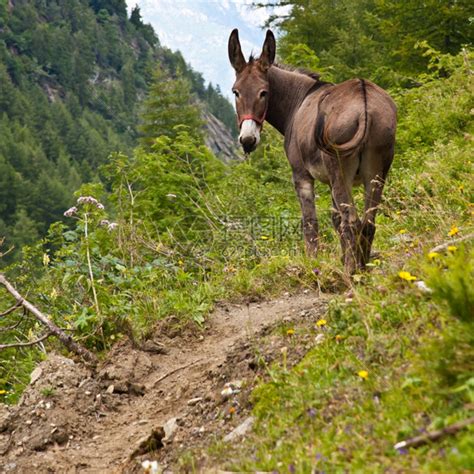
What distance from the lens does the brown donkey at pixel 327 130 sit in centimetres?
510

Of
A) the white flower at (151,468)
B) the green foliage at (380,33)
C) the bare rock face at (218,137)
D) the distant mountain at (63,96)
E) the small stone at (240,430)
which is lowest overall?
the bare rock face at (218,137)

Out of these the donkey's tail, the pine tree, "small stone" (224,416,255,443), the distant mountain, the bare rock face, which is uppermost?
the donkey's tail

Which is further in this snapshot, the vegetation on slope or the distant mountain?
the distant mountain

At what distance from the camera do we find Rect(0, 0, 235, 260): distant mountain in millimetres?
96938

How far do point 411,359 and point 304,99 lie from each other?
4.50 metres

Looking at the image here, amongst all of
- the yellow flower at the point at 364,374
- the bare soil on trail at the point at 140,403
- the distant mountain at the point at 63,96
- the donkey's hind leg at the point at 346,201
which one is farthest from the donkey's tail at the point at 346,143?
the distant mountain at the point at 63,96

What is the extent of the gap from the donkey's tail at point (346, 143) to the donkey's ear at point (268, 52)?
167 cm

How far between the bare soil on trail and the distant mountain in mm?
74862

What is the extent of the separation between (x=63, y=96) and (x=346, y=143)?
151 m

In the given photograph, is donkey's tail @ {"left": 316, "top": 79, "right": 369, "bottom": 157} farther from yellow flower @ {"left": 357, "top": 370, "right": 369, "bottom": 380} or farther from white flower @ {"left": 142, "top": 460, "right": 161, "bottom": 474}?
white flower @ {"left": 142, "top": 460, "right": 161, "bottom": 474}

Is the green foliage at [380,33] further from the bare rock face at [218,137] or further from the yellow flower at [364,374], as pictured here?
the bare rock face at [218,137]

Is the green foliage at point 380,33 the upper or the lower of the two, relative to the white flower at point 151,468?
lower

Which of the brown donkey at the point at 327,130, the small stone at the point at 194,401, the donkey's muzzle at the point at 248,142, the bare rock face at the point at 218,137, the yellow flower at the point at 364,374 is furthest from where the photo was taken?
the bare rock face at the point at 218,137

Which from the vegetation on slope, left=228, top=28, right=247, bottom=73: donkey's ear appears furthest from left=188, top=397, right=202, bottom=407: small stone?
left=228, top=28, right=247, bottom=73: donkey's ear
